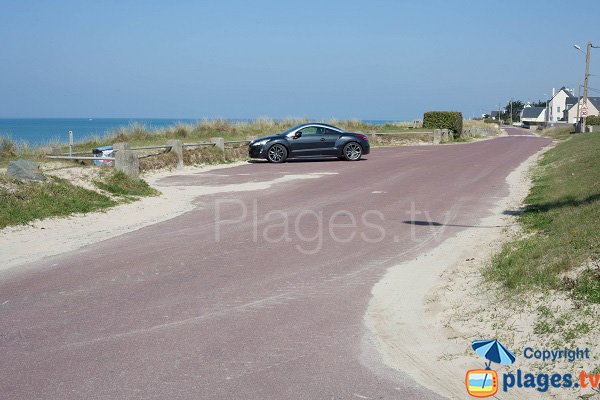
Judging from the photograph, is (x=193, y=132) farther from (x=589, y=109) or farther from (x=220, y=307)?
(x=589, y=109)

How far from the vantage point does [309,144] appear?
2758 cm

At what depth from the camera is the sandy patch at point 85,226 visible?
10328 mm

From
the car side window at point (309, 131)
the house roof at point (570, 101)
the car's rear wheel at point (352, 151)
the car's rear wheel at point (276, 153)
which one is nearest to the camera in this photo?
the car's rear wheel at point (276, 153)

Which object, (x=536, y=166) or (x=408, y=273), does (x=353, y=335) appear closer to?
(x=408, y=273)

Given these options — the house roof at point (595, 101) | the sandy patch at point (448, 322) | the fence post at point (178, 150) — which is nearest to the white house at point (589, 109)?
the house roof at point (595, 101)

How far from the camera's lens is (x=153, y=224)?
1271 cm

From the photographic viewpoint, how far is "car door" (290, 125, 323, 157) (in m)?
27.3

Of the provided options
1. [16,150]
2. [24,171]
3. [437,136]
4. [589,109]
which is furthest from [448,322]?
[589,109]

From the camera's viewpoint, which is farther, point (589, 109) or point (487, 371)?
point (589, 109)

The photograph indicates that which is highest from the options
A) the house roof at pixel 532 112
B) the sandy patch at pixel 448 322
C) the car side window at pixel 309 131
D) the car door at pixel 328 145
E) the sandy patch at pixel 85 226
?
the house roof at pixel 532 112

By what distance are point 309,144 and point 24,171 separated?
48.2 feet

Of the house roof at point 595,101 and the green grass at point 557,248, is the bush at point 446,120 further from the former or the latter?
the house roof at point 595,101

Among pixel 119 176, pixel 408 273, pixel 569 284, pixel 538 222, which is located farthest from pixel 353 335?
pixel 119 176

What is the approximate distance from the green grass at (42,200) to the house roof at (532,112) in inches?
6871
